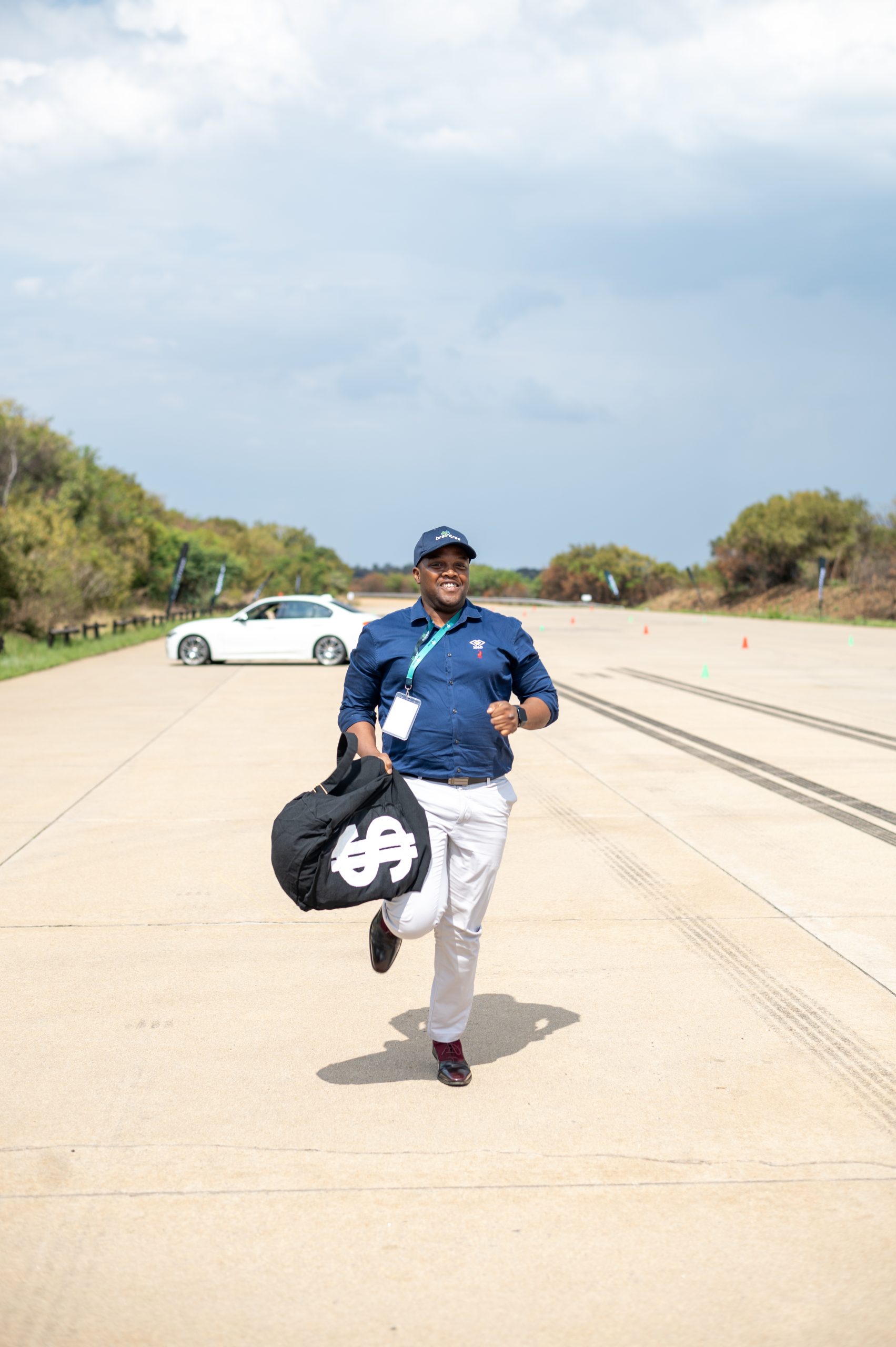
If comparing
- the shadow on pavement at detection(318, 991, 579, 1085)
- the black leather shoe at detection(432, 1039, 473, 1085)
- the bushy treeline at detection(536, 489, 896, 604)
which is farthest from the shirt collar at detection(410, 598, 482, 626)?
the bushy treeline at detection(536, 489, 896, 604)

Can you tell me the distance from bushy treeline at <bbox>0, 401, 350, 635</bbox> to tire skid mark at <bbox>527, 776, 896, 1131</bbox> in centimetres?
2812

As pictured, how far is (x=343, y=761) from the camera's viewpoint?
4.44m

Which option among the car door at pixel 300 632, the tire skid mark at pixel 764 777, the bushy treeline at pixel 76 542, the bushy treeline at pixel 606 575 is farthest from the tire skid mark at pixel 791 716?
the bushy treeline at pixel 606 575

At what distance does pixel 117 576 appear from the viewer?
157 feet

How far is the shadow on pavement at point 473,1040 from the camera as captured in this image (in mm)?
4562

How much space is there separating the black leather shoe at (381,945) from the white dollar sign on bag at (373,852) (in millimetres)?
460

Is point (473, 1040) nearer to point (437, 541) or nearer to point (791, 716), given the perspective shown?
point (437, 541)

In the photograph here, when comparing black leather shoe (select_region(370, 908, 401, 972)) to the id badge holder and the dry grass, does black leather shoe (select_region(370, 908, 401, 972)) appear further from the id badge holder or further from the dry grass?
the dry grass

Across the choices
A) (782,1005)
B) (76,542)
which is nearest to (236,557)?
(76,542)

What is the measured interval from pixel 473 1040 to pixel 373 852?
1.18 meters

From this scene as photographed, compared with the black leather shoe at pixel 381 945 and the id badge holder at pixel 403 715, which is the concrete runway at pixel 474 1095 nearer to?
the black leather shoe at pixel 381 945

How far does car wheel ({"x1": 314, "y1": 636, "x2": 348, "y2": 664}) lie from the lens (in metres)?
25.7

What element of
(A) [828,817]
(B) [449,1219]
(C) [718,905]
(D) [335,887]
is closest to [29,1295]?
(B) [449,1219]

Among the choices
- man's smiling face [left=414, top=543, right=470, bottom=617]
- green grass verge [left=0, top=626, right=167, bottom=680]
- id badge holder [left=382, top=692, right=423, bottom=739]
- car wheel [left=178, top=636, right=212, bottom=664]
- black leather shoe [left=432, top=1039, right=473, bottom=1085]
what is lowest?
green grass verge [left=0, top=626, right=167, bottom=680]
